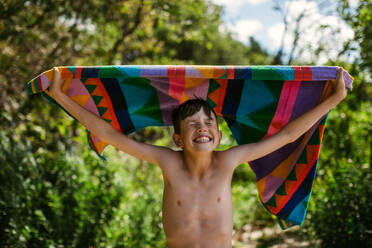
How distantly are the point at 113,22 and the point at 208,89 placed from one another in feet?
10.7

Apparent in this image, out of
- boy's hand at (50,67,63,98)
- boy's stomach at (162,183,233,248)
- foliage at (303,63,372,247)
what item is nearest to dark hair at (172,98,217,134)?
boy's stomach at (162,183,233,248)

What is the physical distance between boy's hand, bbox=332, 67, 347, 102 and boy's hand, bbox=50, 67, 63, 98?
142cm

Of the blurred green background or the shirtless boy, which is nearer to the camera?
the shirtless boy

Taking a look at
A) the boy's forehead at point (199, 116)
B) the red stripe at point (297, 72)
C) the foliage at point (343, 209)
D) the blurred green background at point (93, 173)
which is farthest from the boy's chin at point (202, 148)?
the foliage at point (343, 209)

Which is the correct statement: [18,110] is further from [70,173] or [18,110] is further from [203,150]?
[203,150]

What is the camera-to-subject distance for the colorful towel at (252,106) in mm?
1990

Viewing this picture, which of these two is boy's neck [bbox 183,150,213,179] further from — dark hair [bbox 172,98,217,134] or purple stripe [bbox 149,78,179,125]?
purple stripe [bbox 149,78,179,125]

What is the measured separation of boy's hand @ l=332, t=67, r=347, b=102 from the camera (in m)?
1.80

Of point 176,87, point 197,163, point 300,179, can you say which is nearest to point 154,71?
point 176,87

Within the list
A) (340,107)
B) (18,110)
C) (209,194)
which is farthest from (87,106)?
(340,107)

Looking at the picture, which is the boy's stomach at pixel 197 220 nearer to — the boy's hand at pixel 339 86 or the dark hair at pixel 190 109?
the dark hair at pixel 190 109

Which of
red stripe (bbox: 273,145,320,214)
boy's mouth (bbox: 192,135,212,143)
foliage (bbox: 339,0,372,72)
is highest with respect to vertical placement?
foliage (bbox: 339,0,372,72)

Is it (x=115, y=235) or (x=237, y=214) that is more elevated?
(x=237, y=214)

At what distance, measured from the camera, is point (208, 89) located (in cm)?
214
